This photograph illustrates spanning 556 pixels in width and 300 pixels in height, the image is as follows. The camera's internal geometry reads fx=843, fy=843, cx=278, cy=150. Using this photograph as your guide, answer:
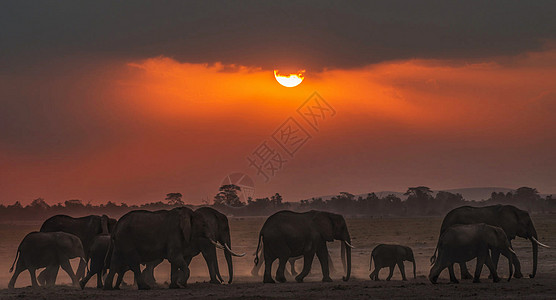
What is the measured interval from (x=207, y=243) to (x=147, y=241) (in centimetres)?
320

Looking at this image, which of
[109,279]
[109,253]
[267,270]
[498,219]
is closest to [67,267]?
[109,253]

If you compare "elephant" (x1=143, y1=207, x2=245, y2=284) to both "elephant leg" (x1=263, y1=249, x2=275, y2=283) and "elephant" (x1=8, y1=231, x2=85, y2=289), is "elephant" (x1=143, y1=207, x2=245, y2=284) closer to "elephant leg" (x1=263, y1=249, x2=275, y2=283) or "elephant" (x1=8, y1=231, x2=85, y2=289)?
"elephant leg" (x1=263, y1=249, x2=275, y2=283)

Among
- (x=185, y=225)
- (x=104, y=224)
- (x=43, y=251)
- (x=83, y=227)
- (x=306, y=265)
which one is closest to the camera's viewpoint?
(x=185, y=225)

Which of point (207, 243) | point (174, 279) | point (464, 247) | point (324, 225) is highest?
point (324, 225)

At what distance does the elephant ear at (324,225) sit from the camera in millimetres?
28578

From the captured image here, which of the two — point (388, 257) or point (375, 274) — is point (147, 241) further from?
point (388, 257)

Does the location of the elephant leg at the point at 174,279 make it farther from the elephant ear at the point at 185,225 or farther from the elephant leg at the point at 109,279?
the elephant leg at the point at 109,279

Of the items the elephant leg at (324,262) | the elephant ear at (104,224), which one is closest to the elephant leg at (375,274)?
A: the elephant leg at (324,262)

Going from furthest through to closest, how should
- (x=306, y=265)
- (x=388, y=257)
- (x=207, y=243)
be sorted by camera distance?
(x=388, y=257) < (x=306, y=265) < (x=207, y=243)

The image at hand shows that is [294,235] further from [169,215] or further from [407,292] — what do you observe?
[407,292]

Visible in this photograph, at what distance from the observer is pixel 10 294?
2320cm

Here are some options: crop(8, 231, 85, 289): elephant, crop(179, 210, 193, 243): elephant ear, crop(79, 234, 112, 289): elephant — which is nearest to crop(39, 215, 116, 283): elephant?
crop(8, 231, 85, 289): elephant

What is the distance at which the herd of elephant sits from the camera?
2439cm

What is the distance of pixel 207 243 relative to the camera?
27234 millimetres
